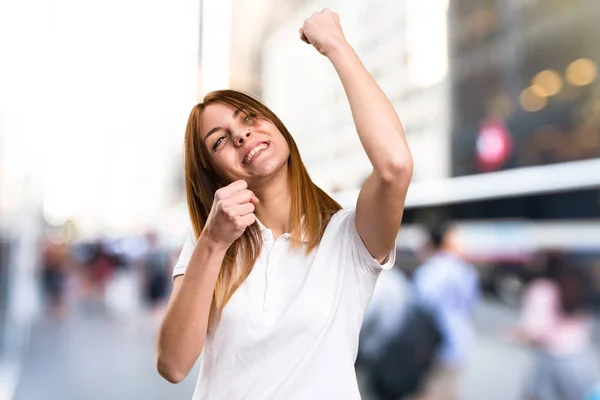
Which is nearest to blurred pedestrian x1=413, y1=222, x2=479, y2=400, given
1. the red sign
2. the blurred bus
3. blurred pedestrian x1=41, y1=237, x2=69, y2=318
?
the blurred bus

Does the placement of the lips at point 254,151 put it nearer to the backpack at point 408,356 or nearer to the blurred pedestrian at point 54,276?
the backpack at point 408,356

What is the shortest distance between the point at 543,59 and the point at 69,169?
19.0ft

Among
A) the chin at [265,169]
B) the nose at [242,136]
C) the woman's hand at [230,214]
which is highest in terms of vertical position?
the nose at [242,136]

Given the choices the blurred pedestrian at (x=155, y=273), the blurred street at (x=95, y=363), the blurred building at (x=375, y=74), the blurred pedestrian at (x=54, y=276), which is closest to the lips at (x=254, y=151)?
the blurred building at (x=375, y=74)

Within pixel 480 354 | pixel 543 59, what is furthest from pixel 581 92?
pixel 480 354

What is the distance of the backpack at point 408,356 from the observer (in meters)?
3.23

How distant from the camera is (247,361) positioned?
83 centimetres

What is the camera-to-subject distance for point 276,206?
0.93m

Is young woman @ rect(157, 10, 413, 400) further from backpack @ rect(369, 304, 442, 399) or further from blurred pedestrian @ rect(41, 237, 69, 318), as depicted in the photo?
blurred pedestrian @ rect(41, 237, 69, 318)

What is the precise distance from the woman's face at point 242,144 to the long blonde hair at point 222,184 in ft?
0.05

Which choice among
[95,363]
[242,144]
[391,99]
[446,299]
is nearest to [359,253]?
[242,144]

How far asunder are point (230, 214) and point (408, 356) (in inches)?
106

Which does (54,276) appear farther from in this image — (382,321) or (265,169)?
(265,169)

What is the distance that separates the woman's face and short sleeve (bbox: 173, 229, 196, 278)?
109 mm
